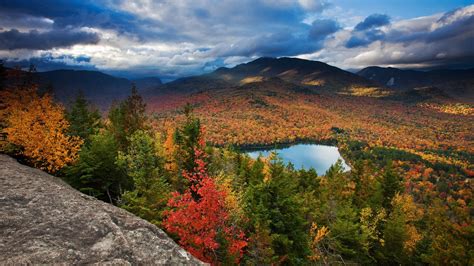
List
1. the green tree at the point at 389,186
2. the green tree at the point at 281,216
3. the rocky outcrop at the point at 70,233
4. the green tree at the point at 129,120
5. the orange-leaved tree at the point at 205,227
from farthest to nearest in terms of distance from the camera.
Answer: the green tree at the point at 389,186 < the green tree at the point at 129,120 < the green tree at the point at 281,216 < the orange-leaved tree at the point at 205,227 < the rocky outcrop at the point at 70,233

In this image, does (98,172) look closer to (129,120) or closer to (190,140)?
(190,140)

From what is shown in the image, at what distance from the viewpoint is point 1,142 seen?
23531 mm

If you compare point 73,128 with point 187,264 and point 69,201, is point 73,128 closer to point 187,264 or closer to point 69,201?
point 69,201

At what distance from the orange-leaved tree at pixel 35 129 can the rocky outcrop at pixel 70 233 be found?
9964 mm

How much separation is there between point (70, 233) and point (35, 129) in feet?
57.5

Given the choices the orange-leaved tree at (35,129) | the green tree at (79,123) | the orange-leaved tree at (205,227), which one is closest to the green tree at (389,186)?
the orange-leaved tree at (205,227)

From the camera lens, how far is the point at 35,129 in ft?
80.7

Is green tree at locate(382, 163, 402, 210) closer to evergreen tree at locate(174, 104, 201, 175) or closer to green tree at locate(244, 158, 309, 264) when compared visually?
green tree at locate(244, 158, 309, 264)

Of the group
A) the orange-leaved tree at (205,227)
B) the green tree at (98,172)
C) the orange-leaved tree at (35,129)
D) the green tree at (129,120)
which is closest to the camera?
the orange-leaved tree at (205,227)

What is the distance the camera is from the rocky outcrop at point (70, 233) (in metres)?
10.2

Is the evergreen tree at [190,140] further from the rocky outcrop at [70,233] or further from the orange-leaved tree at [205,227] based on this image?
the rocky outcrop at [70,233]

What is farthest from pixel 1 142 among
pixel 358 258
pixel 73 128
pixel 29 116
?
pixel 358 258

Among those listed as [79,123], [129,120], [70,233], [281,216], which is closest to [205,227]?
[70,233]

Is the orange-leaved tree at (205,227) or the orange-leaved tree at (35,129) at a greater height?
the orange-leaved tree at (35,129)
